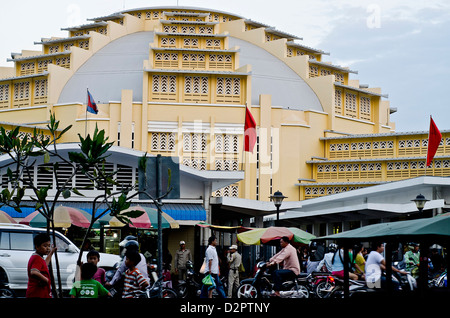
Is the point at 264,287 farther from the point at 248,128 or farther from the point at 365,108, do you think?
the point at 365,108

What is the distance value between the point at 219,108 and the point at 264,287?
29.6 m

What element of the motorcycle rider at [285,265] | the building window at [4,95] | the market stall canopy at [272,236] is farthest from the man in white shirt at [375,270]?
the building window at [4,95]

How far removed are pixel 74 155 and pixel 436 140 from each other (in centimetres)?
2459

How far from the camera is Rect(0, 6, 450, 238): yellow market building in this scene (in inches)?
1799

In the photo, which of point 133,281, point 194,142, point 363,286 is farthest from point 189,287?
point 194,142

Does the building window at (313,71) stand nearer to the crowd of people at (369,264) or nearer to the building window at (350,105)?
the building window at (350,105)

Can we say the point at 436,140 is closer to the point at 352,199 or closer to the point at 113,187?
the point at 352,199

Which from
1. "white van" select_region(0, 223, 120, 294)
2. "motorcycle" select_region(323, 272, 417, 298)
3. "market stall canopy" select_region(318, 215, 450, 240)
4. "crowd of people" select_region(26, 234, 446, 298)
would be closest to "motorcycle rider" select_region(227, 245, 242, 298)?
"crowd of people" select_region(26, 234, 446, 298)

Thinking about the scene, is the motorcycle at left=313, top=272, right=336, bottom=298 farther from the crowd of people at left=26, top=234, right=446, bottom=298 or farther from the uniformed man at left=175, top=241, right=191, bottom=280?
the uniformed man at left=175, top=241, right=191, bottom=280

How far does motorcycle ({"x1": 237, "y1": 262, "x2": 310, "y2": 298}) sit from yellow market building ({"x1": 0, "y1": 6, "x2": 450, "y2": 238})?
2375cm

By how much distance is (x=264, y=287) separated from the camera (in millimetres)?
17219
